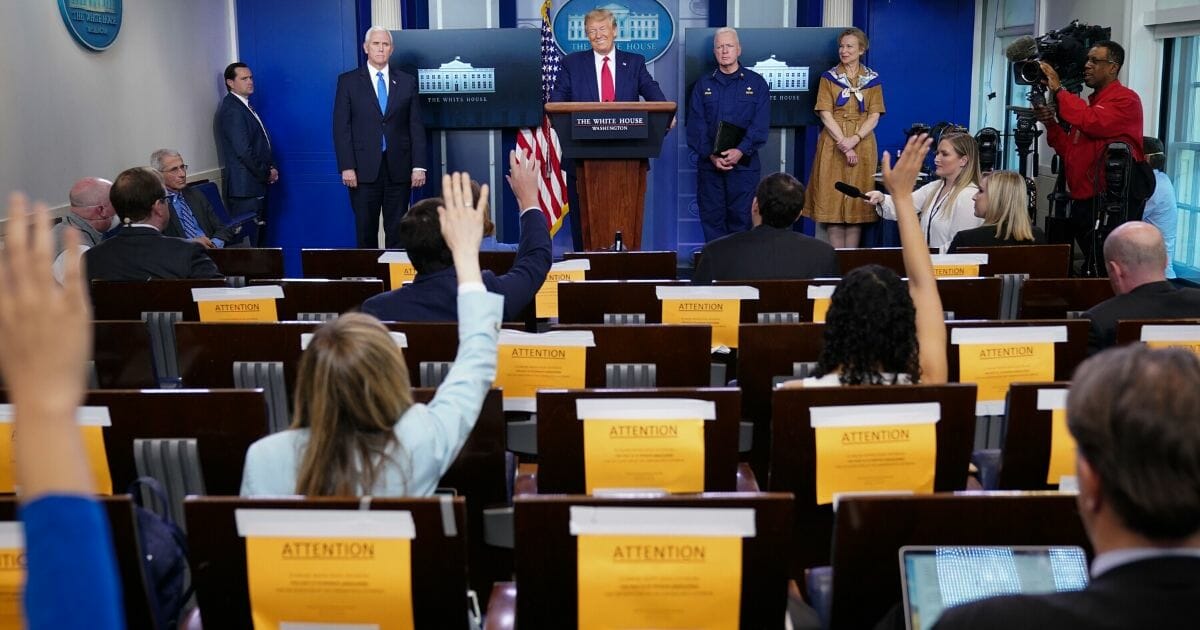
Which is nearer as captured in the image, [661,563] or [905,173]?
[661,563]

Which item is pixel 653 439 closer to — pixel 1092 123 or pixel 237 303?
pixel 237 303

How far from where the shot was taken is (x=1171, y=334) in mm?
2951

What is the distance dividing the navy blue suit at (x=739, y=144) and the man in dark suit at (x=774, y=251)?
3.39 metres

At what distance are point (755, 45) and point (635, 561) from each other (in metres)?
7.29

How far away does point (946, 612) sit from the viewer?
3.83 ft

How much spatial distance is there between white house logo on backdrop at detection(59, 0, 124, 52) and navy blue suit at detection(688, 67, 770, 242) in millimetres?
3823

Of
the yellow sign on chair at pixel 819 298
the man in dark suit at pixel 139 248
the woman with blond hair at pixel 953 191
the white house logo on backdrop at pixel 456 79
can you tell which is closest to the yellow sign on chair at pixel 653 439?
the yellow sign on chair at pixel 819 298

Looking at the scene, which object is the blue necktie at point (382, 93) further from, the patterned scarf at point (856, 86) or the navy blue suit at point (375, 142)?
the patterned scarf at point (856, 86)

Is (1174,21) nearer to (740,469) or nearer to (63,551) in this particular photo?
(740,469)

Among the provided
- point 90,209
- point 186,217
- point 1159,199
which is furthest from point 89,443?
point 1159,199

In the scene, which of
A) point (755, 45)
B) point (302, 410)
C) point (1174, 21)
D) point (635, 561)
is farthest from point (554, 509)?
point (755, 45)

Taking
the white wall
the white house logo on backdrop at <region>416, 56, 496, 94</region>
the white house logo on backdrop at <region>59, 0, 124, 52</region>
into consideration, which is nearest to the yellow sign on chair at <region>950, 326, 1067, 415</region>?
the white wall

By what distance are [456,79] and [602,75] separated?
1.47 metres

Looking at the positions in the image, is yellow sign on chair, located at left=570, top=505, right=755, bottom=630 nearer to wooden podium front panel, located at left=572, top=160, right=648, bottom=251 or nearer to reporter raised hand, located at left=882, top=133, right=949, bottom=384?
reporter raised hand, located at left=882, top=133, right=949, bottom=384
